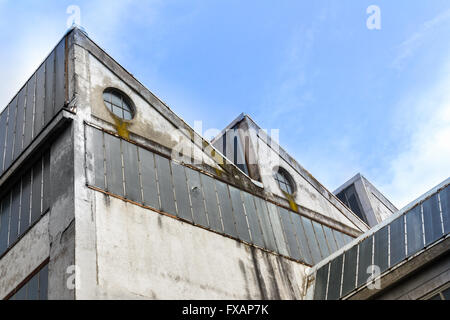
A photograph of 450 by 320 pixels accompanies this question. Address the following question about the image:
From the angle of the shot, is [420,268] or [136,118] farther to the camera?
[136,118]

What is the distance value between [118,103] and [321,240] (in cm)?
850

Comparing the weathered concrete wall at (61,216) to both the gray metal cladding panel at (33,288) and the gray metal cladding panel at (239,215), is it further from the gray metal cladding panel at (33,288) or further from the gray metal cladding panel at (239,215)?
the gray metal cladding panel at (239,215)

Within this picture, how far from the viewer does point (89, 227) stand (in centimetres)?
1379

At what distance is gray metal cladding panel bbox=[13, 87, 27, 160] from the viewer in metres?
18.1

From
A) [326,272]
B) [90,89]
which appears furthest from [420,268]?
[90,89]

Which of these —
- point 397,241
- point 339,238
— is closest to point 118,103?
point 397,241

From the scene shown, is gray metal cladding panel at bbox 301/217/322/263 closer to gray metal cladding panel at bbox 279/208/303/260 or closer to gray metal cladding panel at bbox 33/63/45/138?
gray metal cladding panel at bbox 279/208/303/260

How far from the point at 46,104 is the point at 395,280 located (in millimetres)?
10953

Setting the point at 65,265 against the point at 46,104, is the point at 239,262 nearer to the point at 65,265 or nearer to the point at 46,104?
the point at 65,265

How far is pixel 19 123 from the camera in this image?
18.8 metres

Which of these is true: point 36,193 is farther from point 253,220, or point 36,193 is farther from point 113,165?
point 253,220

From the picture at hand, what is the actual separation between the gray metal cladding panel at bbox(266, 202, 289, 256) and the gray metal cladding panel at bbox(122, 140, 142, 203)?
208 inches

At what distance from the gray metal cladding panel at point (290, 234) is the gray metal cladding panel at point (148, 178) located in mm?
5296

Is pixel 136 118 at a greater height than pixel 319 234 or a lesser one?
greater
